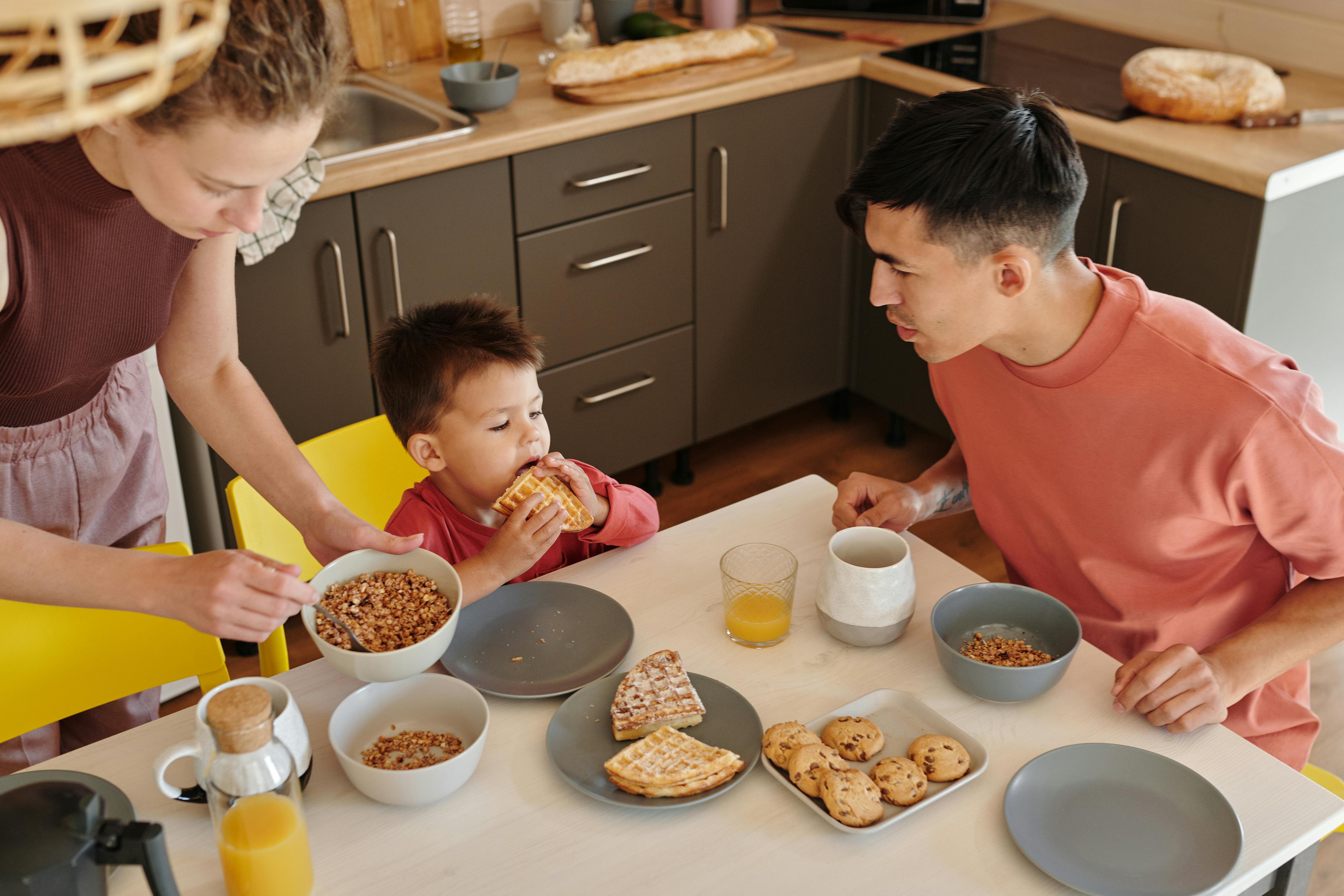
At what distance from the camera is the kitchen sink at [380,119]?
8.08 feet

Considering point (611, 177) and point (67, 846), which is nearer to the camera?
point (67, 846)

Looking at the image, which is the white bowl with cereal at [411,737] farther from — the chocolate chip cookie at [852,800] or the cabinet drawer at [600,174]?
the cabinet drawer at [600,174]

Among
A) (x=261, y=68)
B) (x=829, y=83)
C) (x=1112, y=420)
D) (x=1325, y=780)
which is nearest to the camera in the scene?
(x=261, y=68)

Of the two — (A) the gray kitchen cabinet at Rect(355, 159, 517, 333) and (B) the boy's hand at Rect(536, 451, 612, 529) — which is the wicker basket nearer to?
(B) the boy's hand at Rect(536, 451, 612, 529)

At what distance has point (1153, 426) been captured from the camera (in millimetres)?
1312

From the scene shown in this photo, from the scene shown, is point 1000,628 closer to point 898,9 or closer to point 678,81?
point 678,81

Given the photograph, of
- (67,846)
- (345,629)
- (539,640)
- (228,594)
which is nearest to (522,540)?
(539,640)

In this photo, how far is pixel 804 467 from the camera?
3.20 m

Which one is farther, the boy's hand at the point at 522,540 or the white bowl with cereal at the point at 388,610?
the boy's hand at the point at 522,540

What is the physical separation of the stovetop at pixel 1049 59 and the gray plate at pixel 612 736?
1792 mm

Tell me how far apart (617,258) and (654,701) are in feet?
5.48

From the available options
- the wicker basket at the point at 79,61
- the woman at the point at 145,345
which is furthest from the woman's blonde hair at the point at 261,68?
the wicker basket at the point at 79,61

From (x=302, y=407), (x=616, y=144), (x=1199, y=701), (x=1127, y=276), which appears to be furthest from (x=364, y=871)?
(x=616, y=144)

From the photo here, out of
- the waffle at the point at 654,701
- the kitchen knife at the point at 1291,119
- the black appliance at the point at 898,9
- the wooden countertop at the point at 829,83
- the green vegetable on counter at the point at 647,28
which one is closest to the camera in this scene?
the waffle at the point at 654,701
